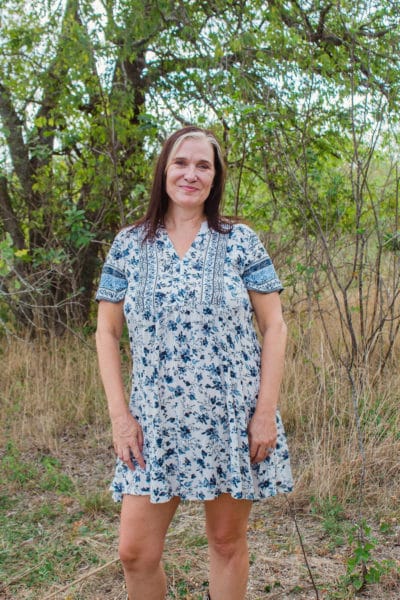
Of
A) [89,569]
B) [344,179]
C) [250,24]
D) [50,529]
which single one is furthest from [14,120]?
[89,569]

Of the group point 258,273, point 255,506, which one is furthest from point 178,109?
point 258,273

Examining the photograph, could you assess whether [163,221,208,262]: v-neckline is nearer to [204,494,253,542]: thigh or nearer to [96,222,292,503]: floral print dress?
[96,222,292,503]: floral print dress

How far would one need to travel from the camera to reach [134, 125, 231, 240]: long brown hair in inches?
89.8

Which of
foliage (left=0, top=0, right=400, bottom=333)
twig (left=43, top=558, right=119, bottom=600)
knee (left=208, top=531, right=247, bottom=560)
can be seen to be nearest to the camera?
knee (left=208, top=531, right=247, bottom=560)

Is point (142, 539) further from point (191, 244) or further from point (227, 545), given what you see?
point (191, 244)

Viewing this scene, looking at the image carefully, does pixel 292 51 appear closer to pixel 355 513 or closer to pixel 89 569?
pixel 355 513

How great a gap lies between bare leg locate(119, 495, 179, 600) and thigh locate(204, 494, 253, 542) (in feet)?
0.44

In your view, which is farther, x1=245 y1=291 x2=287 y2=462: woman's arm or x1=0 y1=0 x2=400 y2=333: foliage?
x1=0 y1=0 x2=400 y2=333: foliage

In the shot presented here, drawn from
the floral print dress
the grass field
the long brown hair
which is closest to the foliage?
the grass field

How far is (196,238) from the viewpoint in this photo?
225 cm

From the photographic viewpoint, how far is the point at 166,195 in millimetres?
2355

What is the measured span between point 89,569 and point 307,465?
1.39 m

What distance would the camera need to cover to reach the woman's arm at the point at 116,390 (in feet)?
7.06

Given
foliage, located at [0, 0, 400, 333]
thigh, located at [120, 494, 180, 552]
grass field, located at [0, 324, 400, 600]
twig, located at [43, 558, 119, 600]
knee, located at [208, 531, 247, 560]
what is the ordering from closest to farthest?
thigh, located at [120, 494, 180, 552]
knee, located at [208, 531, 247, 560]
twig, located at [43, 558, 119, 600]
grass field, located at [0, 324, 400, 600]
foliage, located at [0, 0, 400, 333]
